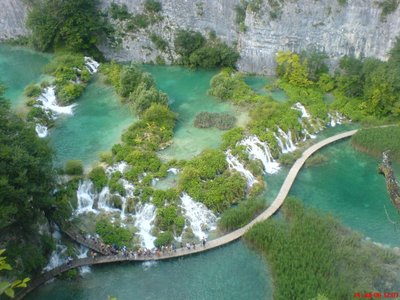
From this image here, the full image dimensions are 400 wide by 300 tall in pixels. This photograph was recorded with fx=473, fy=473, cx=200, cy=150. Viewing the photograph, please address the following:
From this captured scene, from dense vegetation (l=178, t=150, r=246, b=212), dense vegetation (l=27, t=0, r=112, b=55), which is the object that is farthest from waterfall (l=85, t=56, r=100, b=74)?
dense vegetation (l=178, t=150, r=246, b=212)

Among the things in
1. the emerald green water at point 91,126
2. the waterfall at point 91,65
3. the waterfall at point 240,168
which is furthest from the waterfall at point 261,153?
the waterfall at point 91,65

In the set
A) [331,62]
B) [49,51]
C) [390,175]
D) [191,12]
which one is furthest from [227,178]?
[49,51]

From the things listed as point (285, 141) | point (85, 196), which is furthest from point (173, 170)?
point (285, 141)

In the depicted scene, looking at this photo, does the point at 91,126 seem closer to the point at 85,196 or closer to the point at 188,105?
the point at 188,105

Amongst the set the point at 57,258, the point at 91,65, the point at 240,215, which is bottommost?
the point at 57,258

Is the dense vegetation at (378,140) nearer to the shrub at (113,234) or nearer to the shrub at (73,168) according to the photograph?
the shrub at (113,234)

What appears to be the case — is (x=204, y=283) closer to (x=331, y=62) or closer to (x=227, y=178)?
(x=227, y=178)
